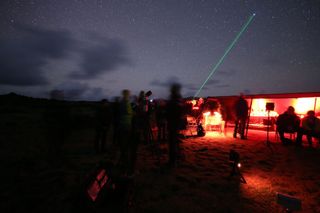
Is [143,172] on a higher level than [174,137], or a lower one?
lower

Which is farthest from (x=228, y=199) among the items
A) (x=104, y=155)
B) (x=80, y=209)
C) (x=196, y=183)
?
(x=104, y=155)

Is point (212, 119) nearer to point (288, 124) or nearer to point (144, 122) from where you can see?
point (288, 124)

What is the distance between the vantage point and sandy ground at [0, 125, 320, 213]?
12.0 feet

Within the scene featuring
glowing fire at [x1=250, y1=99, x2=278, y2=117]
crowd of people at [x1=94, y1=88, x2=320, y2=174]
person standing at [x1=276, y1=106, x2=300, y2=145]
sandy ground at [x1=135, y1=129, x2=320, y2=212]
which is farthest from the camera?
glowing fire at [x1=250, y1=99, x2=278, y2=117]

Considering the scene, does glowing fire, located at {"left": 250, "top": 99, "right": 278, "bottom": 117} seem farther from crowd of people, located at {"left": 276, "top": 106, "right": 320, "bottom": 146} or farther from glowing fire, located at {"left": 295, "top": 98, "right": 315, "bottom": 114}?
crowd of people, located at {"left": 276, "top": 106, "right": 320, "bottom": 146}

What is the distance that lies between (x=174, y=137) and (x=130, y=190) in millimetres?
2368

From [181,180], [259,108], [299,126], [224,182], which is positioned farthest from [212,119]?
[181,180]

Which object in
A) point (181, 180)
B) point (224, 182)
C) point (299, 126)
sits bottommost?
point (181, 180)

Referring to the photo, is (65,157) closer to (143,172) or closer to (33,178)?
(33,178)

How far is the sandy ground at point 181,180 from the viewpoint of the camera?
3645 millimetres

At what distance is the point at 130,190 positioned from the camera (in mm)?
3658

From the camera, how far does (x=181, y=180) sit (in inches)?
188

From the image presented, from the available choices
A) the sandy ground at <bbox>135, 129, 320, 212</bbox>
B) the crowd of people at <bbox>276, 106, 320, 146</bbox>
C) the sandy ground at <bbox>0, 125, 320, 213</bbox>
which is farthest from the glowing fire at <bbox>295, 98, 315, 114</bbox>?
the sandy ground at <bbox>135, 129, 320, 212</bbox>

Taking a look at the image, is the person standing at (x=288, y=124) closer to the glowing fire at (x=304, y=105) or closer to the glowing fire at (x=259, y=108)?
the glowing fire at (x=304, y=105)
